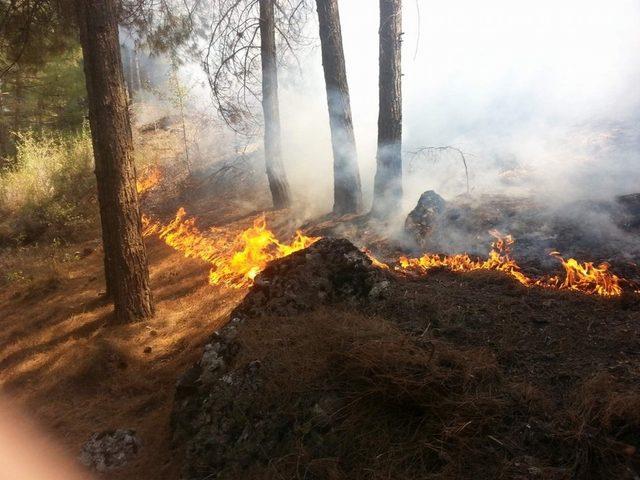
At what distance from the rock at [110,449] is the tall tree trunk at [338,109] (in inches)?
272

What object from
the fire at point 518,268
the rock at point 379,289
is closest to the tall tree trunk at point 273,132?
the fire at point 518,268

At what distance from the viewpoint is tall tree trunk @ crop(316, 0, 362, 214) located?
31.0 ft

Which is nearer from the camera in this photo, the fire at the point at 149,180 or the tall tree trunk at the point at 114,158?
the tall tree trunk at the point at 114,158

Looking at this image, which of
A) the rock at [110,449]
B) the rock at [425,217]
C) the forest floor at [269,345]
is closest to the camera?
the forest floor at [269,345]

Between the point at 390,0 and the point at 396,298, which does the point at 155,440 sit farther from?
the point at 390,0

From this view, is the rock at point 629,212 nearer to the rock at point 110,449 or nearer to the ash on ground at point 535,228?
the ash on ground at point 535,228

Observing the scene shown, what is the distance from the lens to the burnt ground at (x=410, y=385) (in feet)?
8.50

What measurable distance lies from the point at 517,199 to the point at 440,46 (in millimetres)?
10432

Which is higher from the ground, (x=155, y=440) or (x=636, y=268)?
(x=636, y=268)

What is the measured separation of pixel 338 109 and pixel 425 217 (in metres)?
3.48

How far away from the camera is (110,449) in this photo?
13.4 ft

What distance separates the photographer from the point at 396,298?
4.35 m

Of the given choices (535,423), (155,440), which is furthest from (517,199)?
(155,440)

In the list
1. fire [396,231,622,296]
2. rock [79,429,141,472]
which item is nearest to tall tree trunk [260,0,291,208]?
fire [396,231,622,296]
